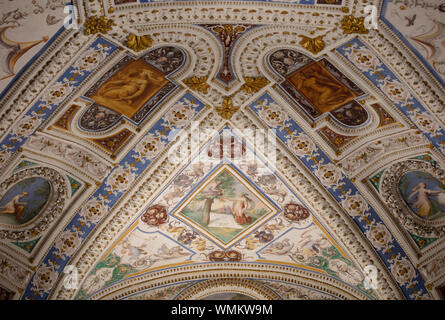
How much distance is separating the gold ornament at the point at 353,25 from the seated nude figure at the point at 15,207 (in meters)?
6.60

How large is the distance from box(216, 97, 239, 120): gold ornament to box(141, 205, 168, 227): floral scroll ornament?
8.62 ft

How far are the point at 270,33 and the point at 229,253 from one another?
5.89 metres

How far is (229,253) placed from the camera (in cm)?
1293

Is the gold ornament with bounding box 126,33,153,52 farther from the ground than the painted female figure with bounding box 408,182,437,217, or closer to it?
farther from the ground

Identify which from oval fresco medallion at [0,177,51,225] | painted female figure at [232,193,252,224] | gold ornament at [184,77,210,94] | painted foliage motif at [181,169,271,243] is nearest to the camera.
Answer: gold ornament at [184,77,210,94]

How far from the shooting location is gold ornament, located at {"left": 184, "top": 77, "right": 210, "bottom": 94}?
9.96 m

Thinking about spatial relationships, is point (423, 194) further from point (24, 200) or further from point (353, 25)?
point (24, 200)

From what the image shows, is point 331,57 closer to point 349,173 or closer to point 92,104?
point 349,173

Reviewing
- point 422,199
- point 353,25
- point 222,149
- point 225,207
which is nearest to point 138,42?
point 222,149

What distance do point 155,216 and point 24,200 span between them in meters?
2.78

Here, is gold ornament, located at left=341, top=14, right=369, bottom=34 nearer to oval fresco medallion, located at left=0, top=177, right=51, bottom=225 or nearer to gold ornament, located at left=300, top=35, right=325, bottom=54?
gold ornament, located at left=300, top=35, right=325, bottom=54

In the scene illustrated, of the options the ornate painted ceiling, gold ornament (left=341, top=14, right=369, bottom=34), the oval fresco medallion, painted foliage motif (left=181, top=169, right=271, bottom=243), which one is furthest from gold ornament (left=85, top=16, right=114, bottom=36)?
painted foliage motif (left=181, top=169, right=271, bottom=243)

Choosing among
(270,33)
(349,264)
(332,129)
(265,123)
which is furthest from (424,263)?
(270,33)

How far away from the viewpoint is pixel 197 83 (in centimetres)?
1000
